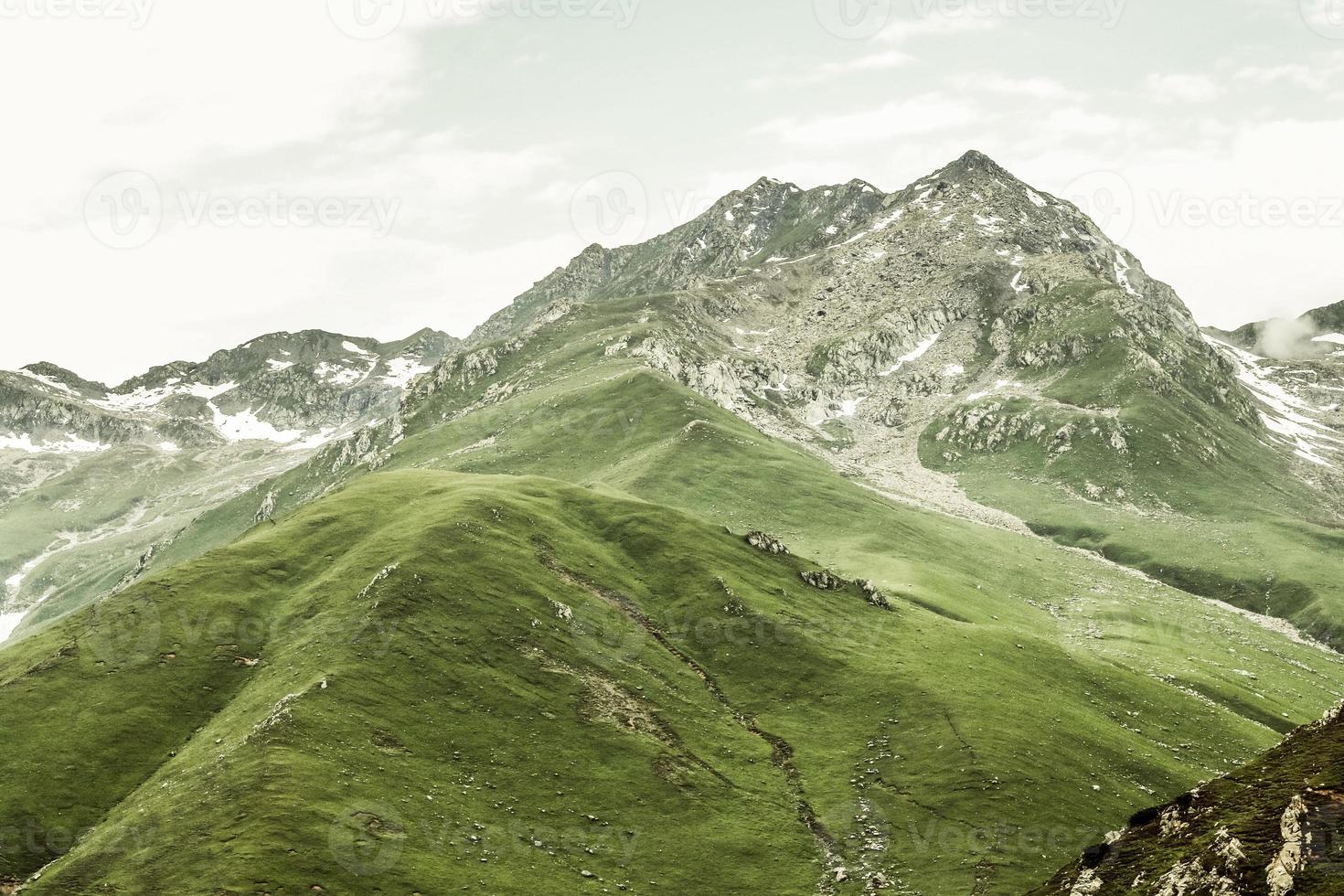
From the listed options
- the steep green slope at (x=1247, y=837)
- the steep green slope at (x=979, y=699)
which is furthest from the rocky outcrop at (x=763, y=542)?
the steep green slope at (x=1247, y=837)

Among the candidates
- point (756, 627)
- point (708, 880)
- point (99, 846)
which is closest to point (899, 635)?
point (756, 627)

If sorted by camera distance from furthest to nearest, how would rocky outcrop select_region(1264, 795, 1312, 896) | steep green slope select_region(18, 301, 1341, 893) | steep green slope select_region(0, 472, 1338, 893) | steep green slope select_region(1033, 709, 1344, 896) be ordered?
steep green slope select_region(18, 301, 1341, 893), steep green slope select_region(0, 472, 1338, 893), steep green slope select_region(1033, 709, 1344, 896), rocky outcrop select_region(1264, 795, 1312, 896)

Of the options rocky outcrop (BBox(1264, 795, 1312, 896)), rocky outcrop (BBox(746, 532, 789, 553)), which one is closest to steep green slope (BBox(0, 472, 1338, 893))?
rocky outcrop (BBox(746, 532, 789, 553))

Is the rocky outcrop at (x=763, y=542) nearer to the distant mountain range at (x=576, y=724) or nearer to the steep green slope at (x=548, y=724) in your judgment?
the distant mountain range at (x=576, y=724)

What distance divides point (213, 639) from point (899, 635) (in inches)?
2853

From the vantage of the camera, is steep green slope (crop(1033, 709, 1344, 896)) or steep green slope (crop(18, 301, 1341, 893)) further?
steep green slope (crop(18, 301, 1341, 893))

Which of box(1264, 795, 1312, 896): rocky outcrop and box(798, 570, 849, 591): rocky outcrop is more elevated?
box(1264, 795, 1312, 896): rocky outcrop

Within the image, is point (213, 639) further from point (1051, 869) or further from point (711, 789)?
point (1051, 869)

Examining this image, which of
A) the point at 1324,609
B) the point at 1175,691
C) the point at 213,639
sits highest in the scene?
the point at 213,639

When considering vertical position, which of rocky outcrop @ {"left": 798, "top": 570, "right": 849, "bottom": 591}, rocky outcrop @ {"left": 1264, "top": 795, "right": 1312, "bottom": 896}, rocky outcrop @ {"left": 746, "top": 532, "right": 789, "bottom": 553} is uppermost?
rocky outcrop @ {"left": 1264, "top": 795, "right": 1312, "bottom": 896}

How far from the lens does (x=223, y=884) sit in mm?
50031

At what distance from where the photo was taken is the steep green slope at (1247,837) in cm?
3033

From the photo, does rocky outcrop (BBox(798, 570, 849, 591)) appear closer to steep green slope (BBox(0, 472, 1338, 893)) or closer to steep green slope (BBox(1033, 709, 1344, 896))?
steep green slope (BBox(0, 472, 1338, 893))

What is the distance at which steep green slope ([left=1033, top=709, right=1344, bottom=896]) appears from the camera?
30.3m
